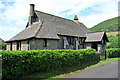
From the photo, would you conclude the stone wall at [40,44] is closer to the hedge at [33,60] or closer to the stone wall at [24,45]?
the stone wall at [24,45]

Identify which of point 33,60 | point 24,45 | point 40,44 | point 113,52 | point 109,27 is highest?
point 109,27

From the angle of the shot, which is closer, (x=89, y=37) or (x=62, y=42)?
(x=62, y=42)

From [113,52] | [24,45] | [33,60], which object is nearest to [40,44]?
[24,45]

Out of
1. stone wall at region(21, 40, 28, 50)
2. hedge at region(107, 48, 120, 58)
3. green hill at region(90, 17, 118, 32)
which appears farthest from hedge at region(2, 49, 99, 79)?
green hill at region(90, 17, 118, 32)

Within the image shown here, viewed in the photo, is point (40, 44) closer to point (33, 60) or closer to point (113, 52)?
point (33, 60)

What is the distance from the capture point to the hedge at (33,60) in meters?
6.45

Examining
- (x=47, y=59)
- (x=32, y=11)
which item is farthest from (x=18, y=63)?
(x=32, y=11)

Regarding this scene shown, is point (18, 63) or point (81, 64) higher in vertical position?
point (18, 63)

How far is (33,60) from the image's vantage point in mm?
7629

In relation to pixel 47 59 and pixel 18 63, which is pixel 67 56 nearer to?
pixel 47 59

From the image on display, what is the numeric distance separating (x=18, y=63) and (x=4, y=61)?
37.6 inches

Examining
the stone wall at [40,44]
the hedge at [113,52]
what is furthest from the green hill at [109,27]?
the stone wall at [40,44]

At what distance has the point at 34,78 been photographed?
24.5 feet

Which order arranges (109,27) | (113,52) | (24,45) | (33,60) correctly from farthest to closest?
(109,27)
(113,52)
(24,45)
(33,60)
